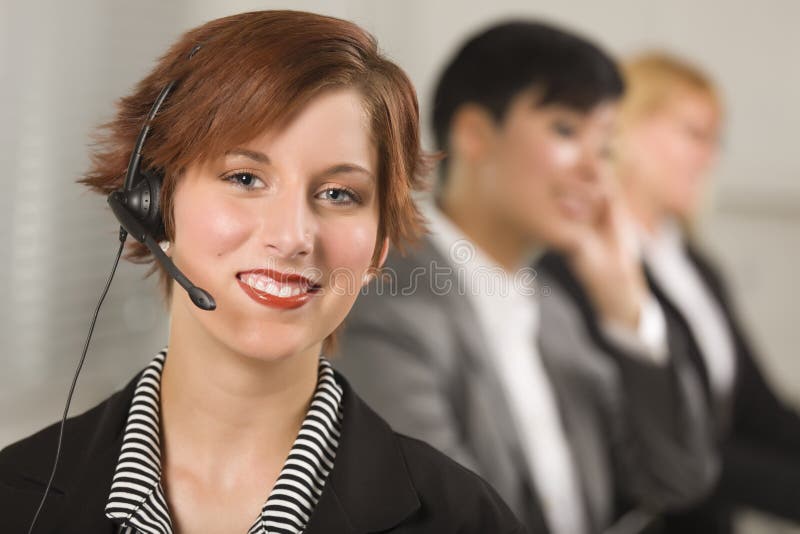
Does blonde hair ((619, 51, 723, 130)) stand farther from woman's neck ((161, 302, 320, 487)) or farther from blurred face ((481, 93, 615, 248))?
woman's neck ((161, 302, 320, 487))

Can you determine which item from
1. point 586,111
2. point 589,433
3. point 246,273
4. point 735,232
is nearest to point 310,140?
point 246,273

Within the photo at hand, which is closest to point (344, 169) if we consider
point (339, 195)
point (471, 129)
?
point (339, 195)

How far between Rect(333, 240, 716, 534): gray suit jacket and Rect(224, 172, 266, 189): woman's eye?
183mm

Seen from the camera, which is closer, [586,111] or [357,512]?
[357,512]

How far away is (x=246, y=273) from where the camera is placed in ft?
1.84

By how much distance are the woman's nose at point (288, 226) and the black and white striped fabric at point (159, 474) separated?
145 mm

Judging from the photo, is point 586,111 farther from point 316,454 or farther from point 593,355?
point 316,454

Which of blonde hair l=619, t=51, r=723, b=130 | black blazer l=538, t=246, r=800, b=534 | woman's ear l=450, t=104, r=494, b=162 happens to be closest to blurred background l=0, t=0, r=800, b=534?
woman's ear l=450, t=104, r=494, b=162

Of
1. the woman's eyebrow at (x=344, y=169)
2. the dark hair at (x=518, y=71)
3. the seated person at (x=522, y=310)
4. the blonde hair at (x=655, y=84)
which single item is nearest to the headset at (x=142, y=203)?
the woman's eyebrow at (x=344, y=169)

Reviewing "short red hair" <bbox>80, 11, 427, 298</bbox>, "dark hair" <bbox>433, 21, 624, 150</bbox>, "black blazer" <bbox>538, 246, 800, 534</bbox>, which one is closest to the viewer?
"short red hair" <bbox>80, 11, 427, 298</bbox>

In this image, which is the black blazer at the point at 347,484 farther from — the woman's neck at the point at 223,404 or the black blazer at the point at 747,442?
the black blazer at the point at 747,442

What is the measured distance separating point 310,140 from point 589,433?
1.05m

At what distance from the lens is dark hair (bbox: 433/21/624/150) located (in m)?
1.20

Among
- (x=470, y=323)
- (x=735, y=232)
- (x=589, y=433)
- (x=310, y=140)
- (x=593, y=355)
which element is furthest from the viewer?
(x=735, y=232)
